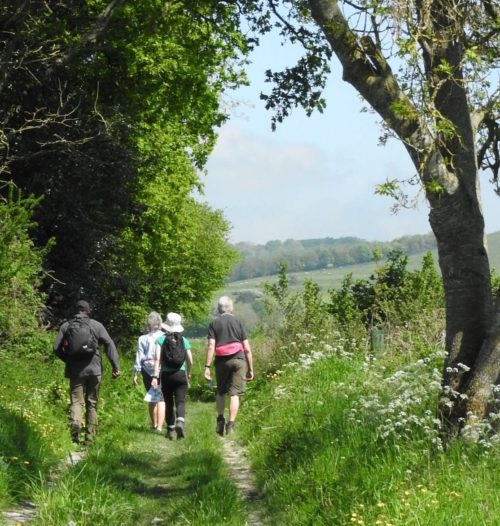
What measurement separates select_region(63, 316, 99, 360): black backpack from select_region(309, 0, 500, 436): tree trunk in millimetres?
5357

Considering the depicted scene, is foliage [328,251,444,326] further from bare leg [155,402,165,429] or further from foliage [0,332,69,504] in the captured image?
foliage [0,332,69,504]

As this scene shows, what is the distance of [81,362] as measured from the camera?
39.5 feet

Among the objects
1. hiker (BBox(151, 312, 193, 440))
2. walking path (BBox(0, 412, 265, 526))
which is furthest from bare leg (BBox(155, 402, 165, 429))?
walking path (BBox(0, 412, 265, 526))

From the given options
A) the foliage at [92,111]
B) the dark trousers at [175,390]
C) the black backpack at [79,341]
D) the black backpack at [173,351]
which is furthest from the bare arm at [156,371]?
the foliage at [92,111]

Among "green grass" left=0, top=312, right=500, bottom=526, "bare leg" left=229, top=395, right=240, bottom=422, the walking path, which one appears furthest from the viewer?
"bare leg" left=229, top=395, right=240, bottom=422

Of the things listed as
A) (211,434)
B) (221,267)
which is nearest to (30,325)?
(211,434)

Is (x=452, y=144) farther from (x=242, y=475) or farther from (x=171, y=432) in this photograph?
(x=171, y=432)

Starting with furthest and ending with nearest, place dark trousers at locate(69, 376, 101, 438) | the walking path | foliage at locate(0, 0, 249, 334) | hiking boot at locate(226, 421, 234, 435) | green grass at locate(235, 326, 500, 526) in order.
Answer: foliage at locate(0, 0, 249, 334) < hiking boot at locate(226, 421, 234, 435) < dark trousers at locate(69, 376, 101, 438) < the walking path < green grass at locate(235, 326, 500, 526)

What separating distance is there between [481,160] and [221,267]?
56.9 metres

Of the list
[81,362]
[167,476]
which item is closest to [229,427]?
[81,362]

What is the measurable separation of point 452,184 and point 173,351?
20.8ft

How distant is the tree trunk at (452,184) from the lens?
26.0ft

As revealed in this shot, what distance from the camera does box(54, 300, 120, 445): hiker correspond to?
39.1 ft

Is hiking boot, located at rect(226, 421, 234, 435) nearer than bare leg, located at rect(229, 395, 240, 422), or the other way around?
hiking boot, located at rect(226, 421, 234, 435)
